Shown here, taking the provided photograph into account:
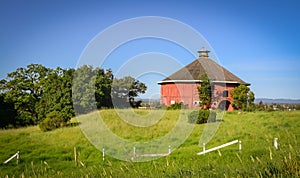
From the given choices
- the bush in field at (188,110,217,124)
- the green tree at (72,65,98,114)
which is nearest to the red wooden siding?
the green tree at (72,65,98,114)

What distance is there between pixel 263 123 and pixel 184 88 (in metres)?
20.6

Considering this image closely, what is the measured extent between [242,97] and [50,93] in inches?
905

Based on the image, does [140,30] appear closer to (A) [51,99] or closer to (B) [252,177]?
(B) [252,177]

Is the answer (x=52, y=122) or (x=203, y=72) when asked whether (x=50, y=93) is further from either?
(x=203, y=72)

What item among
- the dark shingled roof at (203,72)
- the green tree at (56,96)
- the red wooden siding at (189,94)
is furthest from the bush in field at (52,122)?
the dark shingled roof at (203,72)

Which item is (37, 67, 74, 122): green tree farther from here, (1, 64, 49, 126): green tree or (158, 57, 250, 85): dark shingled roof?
(158, 57, 250, 85): dark shingled roof

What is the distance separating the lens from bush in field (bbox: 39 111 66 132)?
25.9m

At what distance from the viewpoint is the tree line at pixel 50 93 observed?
34.1 metres

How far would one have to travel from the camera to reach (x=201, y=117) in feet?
76.1

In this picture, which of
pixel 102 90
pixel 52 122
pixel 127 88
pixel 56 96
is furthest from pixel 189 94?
pixel 127 88

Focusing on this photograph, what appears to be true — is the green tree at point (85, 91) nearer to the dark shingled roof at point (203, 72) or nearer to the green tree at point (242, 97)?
the dark shingled roof at point (203, 72)

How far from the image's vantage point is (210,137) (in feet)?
59.4

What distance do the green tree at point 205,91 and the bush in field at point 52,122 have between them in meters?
16.8

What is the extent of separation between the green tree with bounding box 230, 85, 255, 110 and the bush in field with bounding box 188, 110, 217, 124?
50.6 feet
